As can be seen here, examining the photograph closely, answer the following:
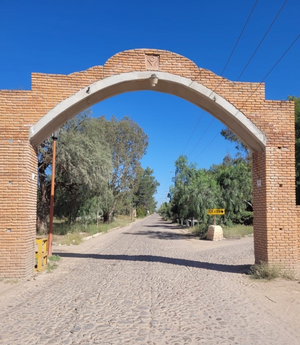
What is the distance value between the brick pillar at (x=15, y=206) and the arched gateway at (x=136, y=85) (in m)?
0.03

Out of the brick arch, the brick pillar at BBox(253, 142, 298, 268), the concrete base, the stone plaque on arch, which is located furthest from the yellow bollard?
A: the concrete base

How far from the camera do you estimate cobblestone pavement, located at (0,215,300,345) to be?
17.3ft

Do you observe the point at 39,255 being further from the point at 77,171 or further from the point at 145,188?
the point at 145,188

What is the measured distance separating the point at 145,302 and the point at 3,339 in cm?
297

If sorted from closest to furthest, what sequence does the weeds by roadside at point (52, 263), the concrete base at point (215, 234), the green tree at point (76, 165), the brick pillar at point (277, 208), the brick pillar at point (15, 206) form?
the brick pillar at point (15, 206) → the brick pillar at point (277, 208) → the weeds by roadside at point (52, 263) → the green tree at point (76, 165) → the concrete base at point (215, 234)

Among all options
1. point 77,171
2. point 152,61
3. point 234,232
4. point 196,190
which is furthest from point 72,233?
point 152,61

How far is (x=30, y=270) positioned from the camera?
1012 cm

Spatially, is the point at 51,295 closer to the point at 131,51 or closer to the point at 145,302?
the point at 145,302

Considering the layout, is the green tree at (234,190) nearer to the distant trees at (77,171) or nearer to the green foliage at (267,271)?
the distant trees at (77,171)

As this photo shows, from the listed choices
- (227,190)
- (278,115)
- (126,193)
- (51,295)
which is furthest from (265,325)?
(126,193)

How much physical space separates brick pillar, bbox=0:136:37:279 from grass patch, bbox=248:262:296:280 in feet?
20.9

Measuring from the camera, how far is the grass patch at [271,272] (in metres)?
9.70

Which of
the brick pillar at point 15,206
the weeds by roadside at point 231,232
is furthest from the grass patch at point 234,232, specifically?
the brick pillar at point 15,206

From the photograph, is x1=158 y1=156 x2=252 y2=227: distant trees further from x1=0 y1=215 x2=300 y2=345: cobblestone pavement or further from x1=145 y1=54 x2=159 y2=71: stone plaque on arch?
x1=145 y1=54 x2=159 y2=71: stone plaque on arch
